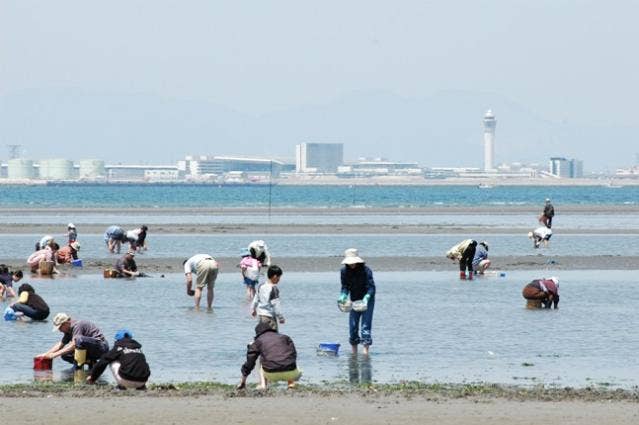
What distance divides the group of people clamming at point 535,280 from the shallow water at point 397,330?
424 mm

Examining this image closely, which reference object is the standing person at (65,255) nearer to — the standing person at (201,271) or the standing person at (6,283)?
the standing person at (6,283)

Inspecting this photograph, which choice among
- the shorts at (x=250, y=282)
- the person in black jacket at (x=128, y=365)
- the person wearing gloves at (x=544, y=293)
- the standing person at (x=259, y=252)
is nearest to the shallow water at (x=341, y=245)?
the shorts at (x=250, y=282)

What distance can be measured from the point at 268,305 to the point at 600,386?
449cm

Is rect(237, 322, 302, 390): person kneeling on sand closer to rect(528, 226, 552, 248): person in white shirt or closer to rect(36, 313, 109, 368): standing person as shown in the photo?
rect(36, 313, 109, 368): standing person

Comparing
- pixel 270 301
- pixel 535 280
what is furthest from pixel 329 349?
pixel 535 280

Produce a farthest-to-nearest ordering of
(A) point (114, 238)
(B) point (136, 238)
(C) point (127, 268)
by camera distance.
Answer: (A) point (114, 238)
(B) point (136, 238)
(C) point (127, 268)

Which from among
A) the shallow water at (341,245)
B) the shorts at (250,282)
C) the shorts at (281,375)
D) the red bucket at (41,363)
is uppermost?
the shorts at (250,282)

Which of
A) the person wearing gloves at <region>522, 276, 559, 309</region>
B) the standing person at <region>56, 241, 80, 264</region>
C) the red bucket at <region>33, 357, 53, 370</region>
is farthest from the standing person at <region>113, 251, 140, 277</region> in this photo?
the red bucket at <region>33, 357, 53, 370</region>

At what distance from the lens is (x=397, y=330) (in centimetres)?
2361

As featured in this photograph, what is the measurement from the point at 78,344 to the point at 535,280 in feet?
41.3

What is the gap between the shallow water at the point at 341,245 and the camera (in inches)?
1817

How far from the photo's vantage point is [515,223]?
249ft

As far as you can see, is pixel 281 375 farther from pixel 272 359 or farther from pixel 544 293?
pixel 544 293

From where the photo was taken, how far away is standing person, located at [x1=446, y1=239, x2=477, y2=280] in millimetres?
34031
